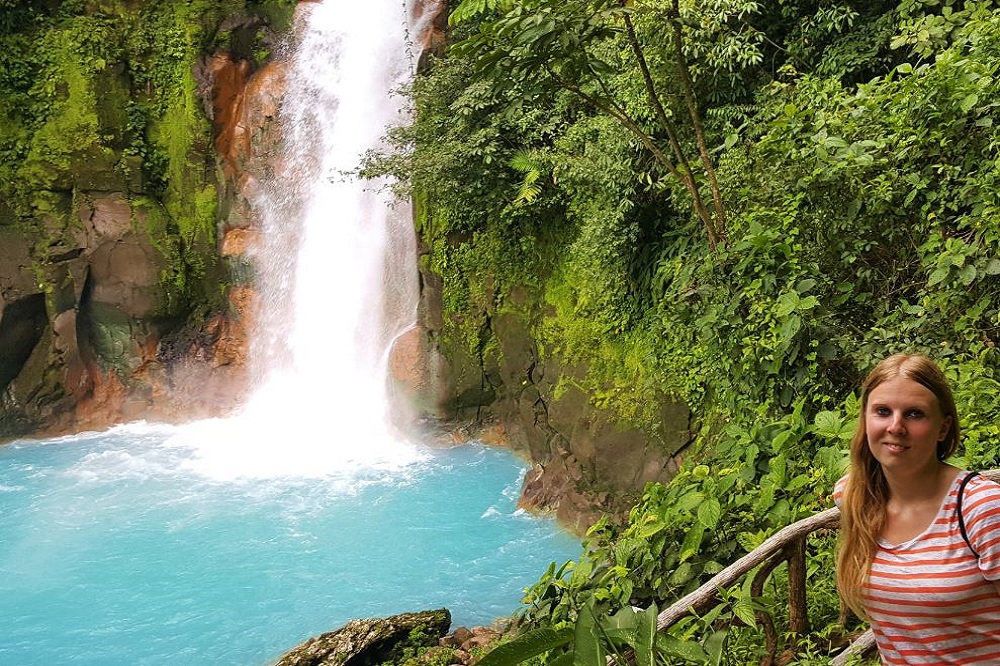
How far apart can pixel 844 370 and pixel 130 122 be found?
11950 mm

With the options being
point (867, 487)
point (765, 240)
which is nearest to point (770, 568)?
point (867, 487)

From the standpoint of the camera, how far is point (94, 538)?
8.48 m

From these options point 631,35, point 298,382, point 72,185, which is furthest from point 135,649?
point 72,185

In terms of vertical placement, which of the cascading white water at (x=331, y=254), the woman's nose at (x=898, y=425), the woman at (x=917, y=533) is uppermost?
the cascading white water at (x=331, y=254)

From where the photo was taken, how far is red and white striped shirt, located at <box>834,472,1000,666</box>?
159cm

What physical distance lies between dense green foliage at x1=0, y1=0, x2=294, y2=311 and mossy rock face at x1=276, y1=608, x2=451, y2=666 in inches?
319

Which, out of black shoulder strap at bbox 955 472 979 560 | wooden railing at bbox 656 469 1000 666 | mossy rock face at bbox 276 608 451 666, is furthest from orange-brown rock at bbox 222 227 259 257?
black shoulder strap at bbox 955 472 979 560

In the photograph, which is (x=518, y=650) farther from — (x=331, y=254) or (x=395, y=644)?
(x=331, y=254)

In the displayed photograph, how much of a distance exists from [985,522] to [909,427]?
241 mm

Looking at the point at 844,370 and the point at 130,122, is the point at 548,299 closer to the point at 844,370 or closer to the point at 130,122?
the point at 844,370

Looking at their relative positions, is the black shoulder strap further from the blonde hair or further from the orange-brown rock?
the orange-brown rock

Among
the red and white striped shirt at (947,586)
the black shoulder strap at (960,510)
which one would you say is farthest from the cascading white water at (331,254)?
the black shoulder strap at (960,510)

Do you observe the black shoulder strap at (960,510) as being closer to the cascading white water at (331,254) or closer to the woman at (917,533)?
the woman at (917,533)

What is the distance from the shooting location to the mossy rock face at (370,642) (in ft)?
18.5
